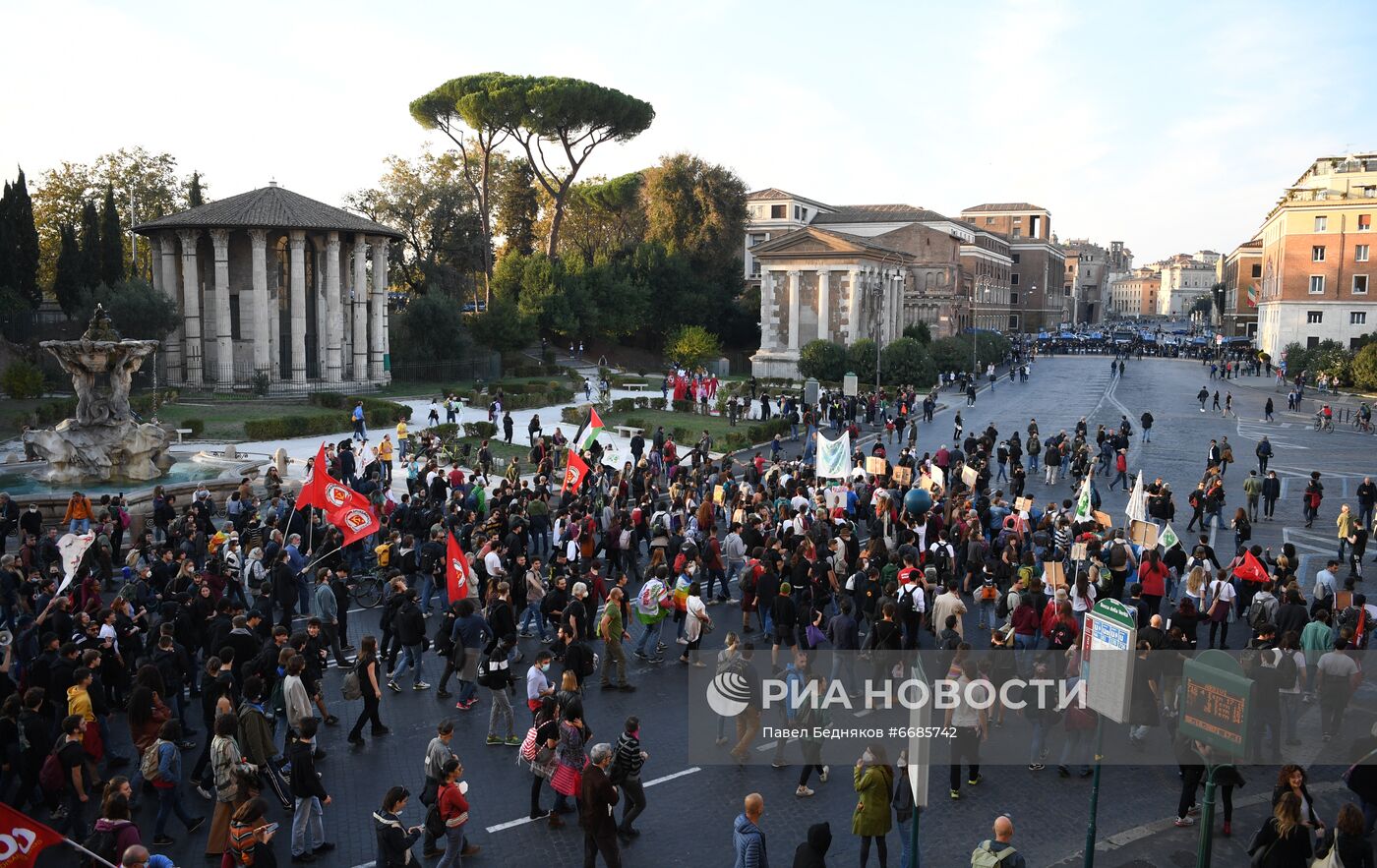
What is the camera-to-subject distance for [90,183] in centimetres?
5897

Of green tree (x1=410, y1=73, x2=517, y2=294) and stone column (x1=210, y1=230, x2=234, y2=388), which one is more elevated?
green tree (x1=410, y1=73, x2=517, y2=294)

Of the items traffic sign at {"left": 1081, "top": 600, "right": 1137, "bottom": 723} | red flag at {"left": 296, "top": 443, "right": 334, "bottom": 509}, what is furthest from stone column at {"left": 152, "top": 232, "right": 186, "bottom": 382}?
traffic sign at {"left": 1081, "top": 600, "right": 1137, "bottom": 723}

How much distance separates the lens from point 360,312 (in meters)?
48.5

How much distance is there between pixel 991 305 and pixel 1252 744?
10082 centimetres

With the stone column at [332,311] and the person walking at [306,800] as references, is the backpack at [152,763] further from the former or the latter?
the stone column at [332,311]

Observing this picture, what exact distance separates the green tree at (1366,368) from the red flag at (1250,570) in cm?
4554

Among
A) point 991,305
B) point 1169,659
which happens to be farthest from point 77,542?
point 991,305

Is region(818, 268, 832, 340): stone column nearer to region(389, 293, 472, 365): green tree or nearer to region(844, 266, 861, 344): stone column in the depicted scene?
region(844, 266, 861, 344): stone column

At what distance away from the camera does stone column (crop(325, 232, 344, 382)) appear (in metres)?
46.7

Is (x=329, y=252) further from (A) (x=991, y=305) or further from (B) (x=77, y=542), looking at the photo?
(A) (x=991, y=305)

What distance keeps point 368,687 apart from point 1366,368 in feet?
183

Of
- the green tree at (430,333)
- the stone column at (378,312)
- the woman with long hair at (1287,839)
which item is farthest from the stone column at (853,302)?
the woman with long hair at (1287,839)

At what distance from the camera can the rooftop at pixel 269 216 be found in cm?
4478

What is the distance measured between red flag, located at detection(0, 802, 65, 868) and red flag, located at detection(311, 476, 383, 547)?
9.03 metres
